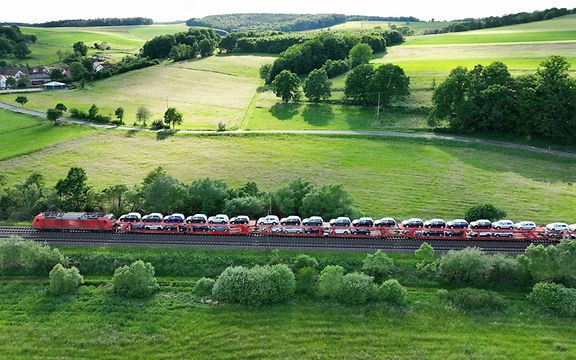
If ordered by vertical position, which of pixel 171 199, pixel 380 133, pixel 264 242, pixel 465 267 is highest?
pixel 380 133

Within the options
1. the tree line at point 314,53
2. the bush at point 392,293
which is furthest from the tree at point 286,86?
the bush at point 392,293

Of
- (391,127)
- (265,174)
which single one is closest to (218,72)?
(391,127)

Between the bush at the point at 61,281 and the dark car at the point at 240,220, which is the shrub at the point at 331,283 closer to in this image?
the dark car at the point at 240,220

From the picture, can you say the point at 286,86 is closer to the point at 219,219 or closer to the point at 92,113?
the point at 92,113

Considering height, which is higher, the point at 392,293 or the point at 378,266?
the point at 378,266

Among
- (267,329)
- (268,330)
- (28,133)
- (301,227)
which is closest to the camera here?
(268,330)

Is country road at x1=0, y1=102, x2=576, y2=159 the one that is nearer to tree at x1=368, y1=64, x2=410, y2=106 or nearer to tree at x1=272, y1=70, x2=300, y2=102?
tree at x1=368, y1=64, x2=410, y2=106

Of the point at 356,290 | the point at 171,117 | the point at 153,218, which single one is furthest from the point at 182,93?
the point at 356,290

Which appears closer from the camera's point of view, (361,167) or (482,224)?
(482,224)
